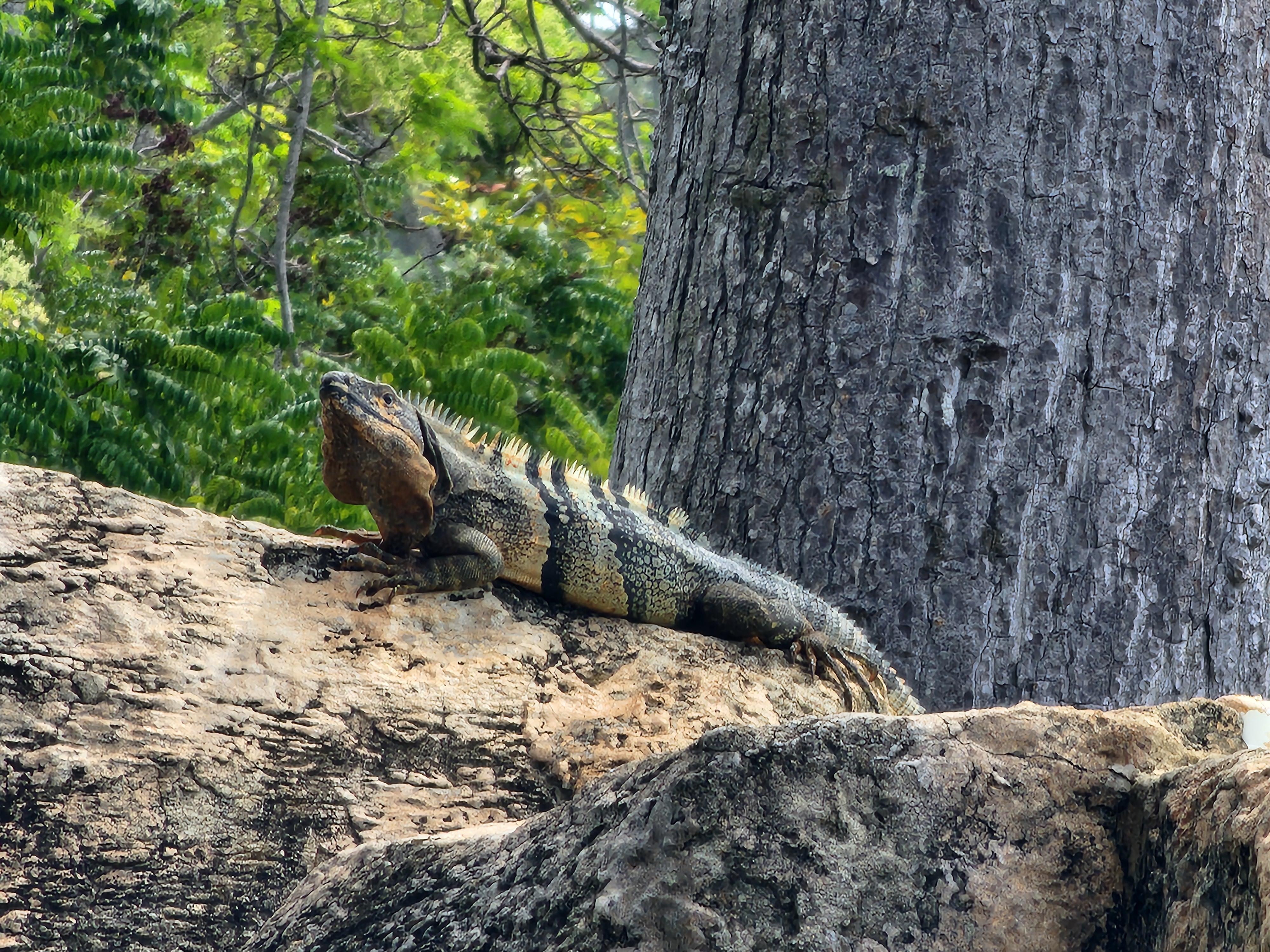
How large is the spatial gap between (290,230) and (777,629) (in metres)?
8.92

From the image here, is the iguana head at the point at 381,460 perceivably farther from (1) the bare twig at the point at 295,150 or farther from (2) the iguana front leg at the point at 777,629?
(1) the bare twig at the point at 295,150

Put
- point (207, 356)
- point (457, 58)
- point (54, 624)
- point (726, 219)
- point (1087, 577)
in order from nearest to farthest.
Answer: point (54, 624)
point (1087, 577)
point (726, 219)
point (207, 356)
point (457, 58)

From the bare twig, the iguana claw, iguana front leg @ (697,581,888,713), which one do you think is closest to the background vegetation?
the bare twig

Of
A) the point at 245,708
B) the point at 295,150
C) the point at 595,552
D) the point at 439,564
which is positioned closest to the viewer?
the point at 245,708

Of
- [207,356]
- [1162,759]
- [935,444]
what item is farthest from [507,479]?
[207,356]

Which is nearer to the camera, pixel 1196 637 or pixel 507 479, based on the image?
pixel 1196 637

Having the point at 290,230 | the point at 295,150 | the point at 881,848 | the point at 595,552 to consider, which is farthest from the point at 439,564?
the point at 290,230

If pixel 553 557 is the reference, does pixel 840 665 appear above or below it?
below

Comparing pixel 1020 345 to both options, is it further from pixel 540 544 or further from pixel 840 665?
pixel 540 544

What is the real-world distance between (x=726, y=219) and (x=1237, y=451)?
165cm

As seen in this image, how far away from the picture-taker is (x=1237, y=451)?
352cm

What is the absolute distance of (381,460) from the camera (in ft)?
11.7

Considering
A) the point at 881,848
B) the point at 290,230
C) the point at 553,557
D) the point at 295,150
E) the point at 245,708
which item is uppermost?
the point at 295,150

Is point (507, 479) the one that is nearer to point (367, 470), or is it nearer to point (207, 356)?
point (367, 470)
